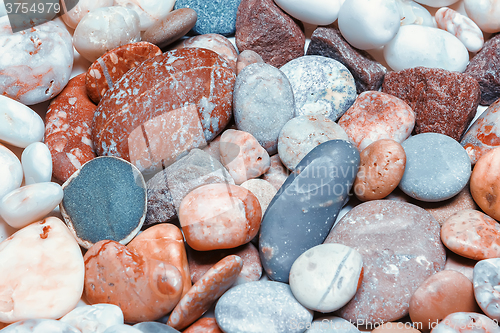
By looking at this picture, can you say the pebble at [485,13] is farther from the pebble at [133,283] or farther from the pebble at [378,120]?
the pebble at [133,283]

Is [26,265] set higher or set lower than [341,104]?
lower

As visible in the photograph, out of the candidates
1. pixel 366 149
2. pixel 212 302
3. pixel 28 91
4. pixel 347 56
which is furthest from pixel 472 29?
pixel 28 91

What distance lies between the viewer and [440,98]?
1.60 m

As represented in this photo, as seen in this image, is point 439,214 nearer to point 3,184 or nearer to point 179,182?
point 179,182

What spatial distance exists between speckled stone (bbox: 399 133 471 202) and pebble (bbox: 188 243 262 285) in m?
0.61

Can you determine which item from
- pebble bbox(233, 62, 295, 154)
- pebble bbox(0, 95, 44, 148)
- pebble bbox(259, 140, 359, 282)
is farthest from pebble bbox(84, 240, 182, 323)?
pebble bbox(233, 62, 295, 154)

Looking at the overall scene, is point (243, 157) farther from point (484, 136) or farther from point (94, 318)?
point (484, 136)

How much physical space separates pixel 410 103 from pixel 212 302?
3.76 feet

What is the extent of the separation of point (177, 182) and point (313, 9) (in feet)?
3.18

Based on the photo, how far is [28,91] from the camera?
5.07ft

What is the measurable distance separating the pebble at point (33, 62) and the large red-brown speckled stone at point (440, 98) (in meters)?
1.40

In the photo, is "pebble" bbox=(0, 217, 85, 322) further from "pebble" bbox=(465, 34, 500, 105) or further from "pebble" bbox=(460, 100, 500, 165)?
"pebble" bbox=(465, 34, 500, 105)

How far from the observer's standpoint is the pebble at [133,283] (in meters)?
1.23

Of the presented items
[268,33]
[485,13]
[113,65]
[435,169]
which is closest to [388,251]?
[435,169]
